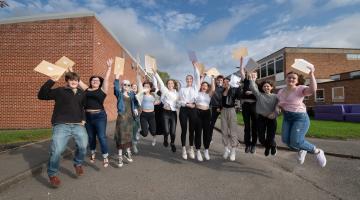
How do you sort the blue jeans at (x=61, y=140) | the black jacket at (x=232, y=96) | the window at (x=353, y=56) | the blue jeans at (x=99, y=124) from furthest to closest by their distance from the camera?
the window at (x=353, y=56) < the black jacket at (x=232, y=96) < the blue jeans at (x=99, y=124) < the blue jeans at (x=61, y=140)

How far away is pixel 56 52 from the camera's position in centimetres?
1579

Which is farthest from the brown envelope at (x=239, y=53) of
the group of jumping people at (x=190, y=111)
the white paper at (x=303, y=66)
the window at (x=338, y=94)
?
the window at (x=338, y=94)

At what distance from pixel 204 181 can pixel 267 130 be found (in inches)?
79.4

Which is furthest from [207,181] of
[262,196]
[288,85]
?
[288,85]

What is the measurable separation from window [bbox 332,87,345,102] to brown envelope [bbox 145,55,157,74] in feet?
77.2

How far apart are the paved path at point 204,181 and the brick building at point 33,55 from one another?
977 cm

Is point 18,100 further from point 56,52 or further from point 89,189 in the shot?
point 89,189

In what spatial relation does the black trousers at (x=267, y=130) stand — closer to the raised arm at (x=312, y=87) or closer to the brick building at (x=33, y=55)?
the raised arm at (x=312, y=87)

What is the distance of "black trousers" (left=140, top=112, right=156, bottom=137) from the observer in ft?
26.3

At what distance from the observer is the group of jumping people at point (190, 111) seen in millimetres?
5395

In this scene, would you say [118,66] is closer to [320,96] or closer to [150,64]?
[150,64]

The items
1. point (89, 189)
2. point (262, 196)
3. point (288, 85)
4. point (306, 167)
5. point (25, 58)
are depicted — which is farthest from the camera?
point (25, 58)

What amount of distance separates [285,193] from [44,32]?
15071 mm

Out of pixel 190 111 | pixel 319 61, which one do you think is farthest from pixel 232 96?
pixel 319 61
